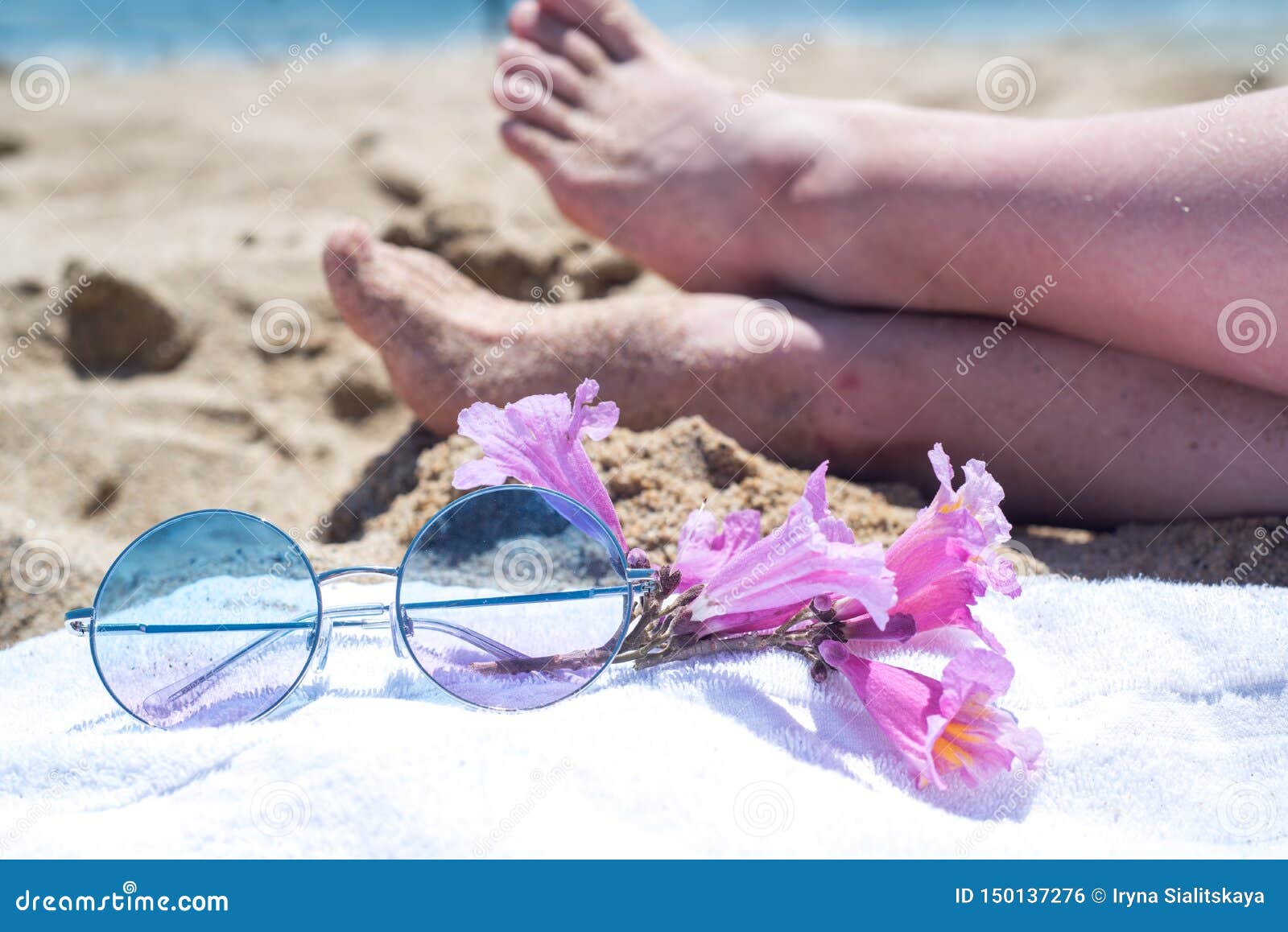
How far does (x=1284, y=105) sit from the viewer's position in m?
1.62

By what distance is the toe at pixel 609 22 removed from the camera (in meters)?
2.73

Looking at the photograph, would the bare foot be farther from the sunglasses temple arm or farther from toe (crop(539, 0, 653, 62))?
the sunglasses temple arm

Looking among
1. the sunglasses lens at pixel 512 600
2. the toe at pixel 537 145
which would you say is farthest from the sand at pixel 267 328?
the sunglasses lens at pixel 512 600

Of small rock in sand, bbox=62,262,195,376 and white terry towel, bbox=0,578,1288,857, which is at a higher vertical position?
small rock in sand, bbox=62,262,195,376

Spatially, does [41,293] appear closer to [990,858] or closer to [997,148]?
[997,148]

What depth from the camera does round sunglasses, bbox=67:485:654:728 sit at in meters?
1.24

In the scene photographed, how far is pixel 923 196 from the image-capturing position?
1.97 m

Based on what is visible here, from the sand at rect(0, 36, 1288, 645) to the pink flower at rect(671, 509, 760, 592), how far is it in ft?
1.47

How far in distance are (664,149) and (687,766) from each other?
5.73 ft

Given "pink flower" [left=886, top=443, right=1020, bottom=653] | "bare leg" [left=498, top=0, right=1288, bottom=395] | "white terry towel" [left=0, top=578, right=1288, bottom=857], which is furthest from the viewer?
"bare leg" [left=498, top=0, right=1288, bottom=395]

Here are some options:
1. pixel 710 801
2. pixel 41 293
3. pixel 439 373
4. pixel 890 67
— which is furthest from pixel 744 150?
pixel 890 67

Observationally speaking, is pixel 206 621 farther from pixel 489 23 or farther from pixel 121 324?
pixel 489 23

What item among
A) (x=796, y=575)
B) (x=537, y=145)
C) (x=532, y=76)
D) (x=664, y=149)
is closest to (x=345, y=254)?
(x=537, y=145)

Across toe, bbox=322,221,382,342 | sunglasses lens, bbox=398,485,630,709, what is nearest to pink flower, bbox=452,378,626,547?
sunglasses lens, bbox=398,485,630,709
